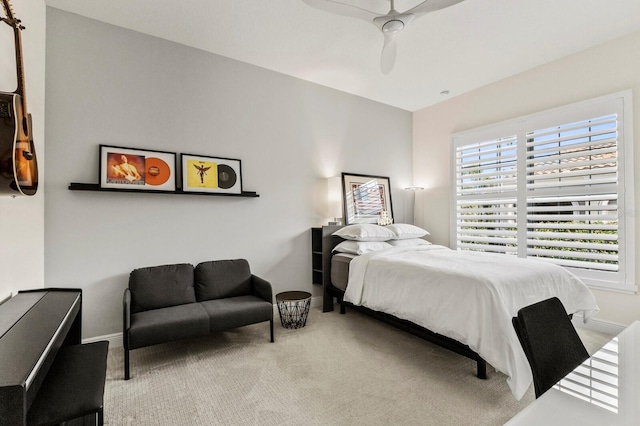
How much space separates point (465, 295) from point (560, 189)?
2.29 metres

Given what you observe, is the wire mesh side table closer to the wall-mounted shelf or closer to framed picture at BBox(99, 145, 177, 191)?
the wall-mounted shelf

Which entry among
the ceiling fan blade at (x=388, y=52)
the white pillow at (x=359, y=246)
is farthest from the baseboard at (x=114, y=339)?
the ceiling fan blade at (x=388, y=52)

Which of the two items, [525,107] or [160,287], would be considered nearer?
[160,287]

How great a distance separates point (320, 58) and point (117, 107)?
7.01ft

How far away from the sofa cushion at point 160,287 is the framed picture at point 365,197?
2157 mm

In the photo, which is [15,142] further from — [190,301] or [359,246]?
[359,246]

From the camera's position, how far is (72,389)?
4.31 ft

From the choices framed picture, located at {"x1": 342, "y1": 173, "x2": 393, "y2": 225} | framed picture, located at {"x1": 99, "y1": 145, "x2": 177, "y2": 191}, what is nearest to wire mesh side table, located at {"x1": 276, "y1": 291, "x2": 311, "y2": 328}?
framed picture, located at {"x1": 342, "y1": 173, "x2": 393, "y2": 225}

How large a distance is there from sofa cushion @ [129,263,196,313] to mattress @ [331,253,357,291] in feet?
5.28

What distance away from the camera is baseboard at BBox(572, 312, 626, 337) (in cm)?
320

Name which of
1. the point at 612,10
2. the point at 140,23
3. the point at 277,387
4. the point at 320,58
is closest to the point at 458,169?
the point at 612,10

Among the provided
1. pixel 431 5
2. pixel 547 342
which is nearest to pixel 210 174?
pixel 431 5

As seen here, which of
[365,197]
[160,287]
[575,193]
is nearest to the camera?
[160,287]

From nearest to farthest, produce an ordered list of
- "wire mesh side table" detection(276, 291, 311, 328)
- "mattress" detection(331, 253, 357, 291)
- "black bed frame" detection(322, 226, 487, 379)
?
"black bed frame" detection(322, 226, 487, 379) → "wire mesh side table" detection(276, 291, 311, 328) → "mattress" detection(331, 253, 357, 291)
